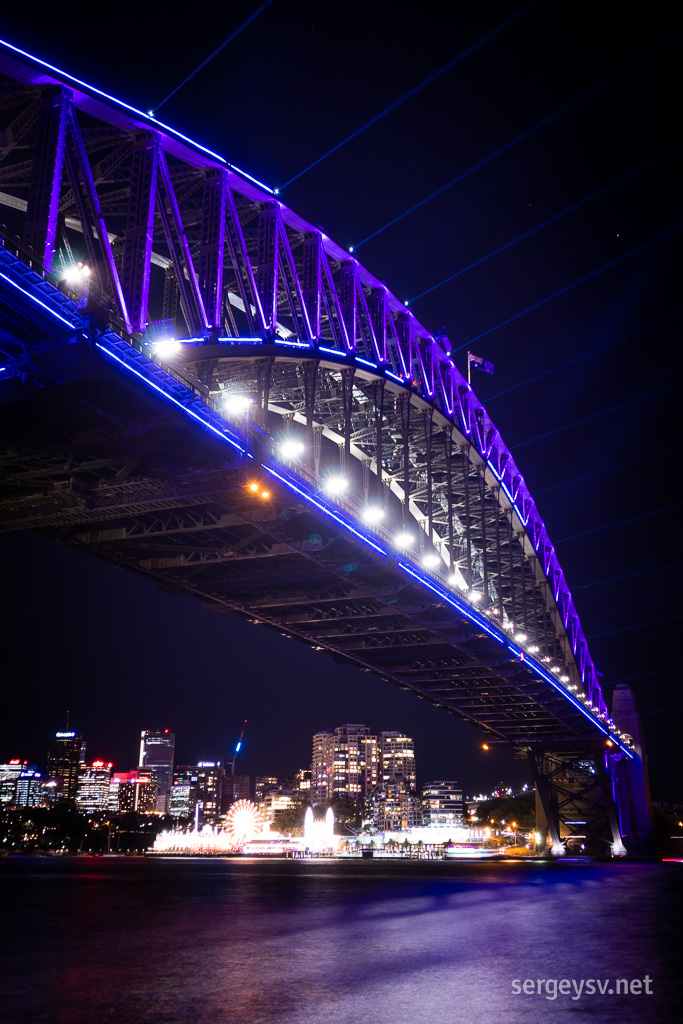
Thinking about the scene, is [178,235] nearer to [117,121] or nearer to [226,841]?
[117,121]

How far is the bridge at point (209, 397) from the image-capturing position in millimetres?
25062

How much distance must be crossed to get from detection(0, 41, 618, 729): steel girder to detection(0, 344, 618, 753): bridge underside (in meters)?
1.55

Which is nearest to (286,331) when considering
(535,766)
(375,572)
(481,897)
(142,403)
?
(375,572)

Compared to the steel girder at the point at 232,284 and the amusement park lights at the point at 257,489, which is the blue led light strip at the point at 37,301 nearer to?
the steel girder at the point at 232,284

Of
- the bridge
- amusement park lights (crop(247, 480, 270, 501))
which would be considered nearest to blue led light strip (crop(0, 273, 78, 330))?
the bridge

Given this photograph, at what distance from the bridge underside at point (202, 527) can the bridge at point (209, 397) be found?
12cm

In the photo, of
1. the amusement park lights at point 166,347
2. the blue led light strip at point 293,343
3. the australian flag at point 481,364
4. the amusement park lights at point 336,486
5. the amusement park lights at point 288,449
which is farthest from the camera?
the australian flag at point 481,364

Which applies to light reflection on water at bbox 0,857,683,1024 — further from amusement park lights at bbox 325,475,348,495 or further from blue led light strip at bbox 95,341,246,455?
amusement park lights at bbox 325,475,348,495

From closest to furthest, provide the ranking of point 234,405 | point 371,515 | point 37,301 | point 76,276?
point 37,301 < point 76,276 < point 234,405 < point 371,515

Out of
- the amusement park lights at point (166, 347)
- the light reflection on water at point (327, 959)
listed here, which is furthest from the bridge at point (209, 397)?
the light reflection on water at point (327, 959)

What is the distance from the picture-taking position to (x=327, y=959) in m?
14.6

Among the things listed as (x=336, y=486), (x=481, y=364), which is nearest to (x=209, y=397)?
(x=336, y=486)

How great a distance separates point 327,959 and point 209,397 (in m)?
19.4

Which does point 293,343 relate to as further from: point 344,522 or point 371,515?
point 371,515
